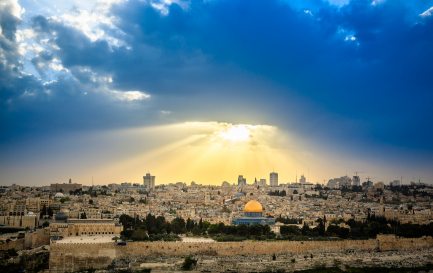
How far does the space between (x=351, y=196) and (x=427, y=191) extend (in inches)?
357

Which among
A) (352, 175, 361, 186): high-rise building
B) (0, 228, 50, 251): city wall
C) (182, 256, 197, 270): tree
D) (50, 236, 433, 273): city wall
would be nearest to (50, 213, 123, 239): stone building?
(0, 228, 50, 251): city wall

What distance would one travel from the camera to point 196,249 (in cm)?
2320

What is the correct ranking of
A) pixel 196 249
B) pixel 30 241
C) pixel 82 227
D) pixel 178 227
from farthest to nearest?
pixel 178 227, pixel 82 227, pixel 30 241, pixel 196 249

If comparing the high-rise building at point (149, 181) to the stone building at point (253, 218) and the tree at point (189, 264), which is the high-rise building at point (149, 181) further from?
the tree at point (189, 264)

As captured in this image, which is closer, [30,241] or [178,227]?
[30,241]

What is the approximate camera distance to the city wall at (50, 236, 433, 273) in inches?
811

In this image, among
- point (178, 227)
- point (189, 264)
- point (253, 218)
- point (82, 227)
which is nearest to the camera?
point (189, 264)

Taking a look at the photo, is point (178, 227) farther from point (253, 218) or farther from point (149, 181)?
point (149, 181)

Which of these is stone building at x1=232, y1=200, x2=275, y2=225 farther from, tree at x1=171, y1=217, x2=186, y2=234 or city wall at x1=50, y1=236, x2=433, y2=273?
city wall at x1=50, y1=236, x2=433, y2=273

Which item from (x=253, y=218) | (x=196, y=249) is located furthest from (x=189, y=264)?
(x=253, y=218)

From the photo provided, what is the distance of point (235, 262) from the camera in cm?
2219

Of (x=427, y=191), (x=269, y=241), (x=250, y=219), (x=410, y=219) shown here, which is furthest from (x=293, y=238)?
(x=427, y=191)

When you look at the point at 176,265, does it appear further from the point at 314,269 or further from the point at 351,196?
the point at 351,196

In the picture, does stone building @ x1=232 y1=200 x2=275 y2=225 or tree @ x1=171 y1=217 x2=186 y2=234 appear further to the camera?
stone building @ x1=232 y1=200 x2=275 y2=225
